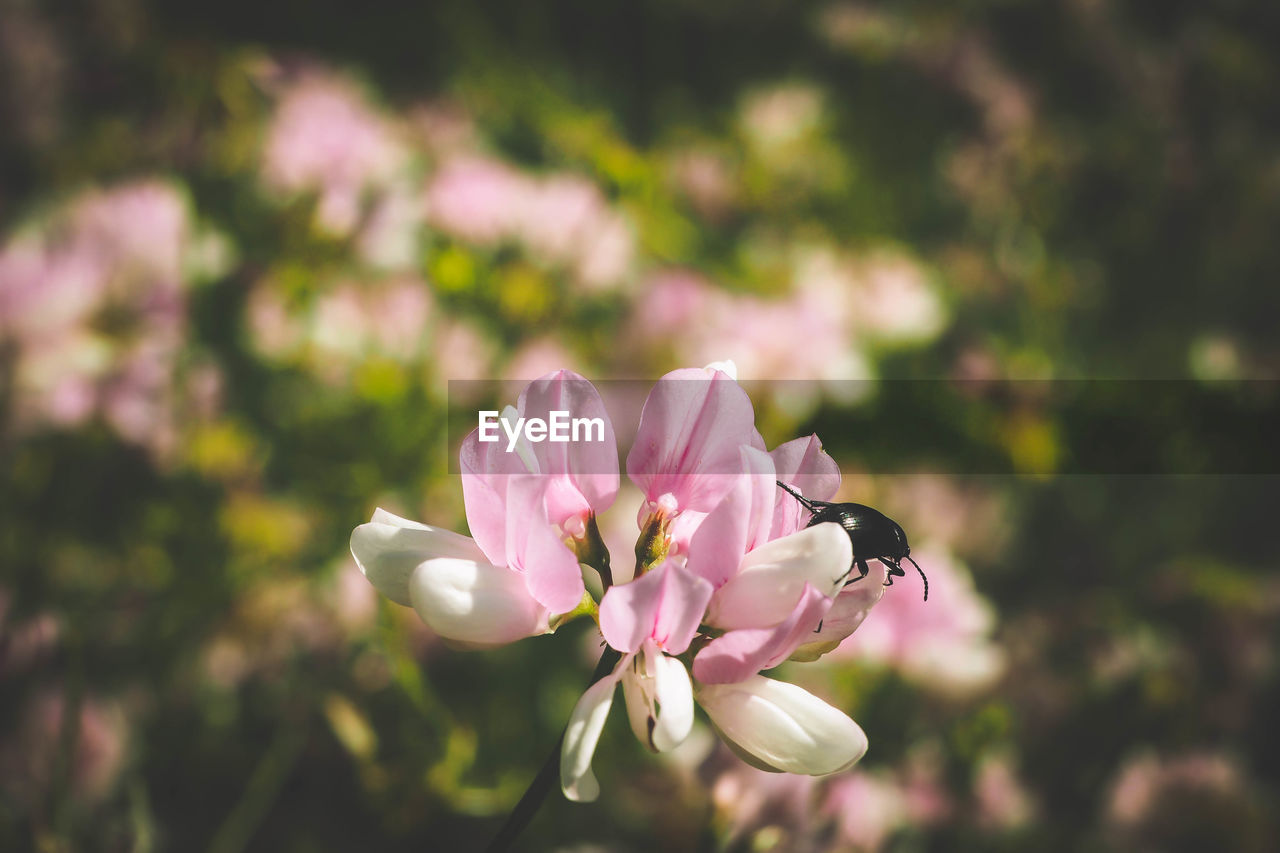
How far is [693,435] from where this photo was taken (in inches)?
8.9

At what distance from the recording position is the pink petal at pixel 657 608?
0.18m

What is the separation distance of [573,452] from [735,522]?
0.16 ft

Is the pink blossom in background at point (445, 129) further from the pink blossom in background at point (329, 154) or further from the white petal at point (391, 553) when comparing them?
the white petal at point (391, 553)

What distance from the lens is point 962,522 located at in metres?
0.71

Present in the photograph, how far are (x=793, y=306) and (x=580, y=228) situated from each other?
181 mm

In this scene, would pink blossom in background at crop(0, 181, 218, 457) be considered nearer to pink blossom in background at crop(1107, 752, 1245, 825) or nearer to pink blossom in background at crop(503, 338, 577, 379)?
pink blossom in background at crop(503, 338, 577, 379)

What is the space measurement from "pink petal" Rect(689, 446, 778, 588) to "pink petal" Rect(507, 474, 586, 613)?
3cm

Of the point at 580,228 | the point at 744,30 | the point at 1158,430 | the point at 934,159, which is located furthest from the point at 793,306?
the point at 744,30

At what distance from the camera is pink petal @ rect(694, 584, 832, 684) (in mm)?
191

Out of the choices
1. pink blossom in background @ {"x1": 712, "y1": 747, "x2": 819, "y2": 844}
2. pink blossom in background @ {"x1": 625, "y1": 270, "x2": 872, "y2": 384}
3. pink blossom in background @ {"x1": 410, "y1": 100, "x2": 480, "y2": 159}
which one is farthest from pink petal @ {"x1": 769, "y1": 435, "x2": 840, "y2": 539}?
pink blossom in background @ {"x1": 410, "y1": 100, "x2": 480, "y2": 159}


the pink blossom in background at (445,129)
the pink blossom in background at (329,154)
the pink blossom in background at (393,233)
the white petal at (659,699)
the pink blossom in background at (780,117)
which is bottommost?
the white petal at (659,699)

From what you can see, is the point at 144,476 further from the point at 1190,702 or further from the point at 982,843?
the point at 1190,702

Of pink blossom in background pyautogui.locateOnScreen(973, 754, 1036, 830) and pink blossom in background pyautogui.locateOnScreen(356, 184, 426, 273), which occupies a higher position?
pink blossom in background pyautogui.locateOnScreen(356, 184, 426, 273)

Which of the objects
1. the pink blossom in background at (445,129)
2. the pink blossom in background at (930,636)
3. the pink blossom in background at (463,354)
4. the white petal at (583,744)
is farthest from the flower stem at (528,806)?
the pink blossom in background at (445,129)
